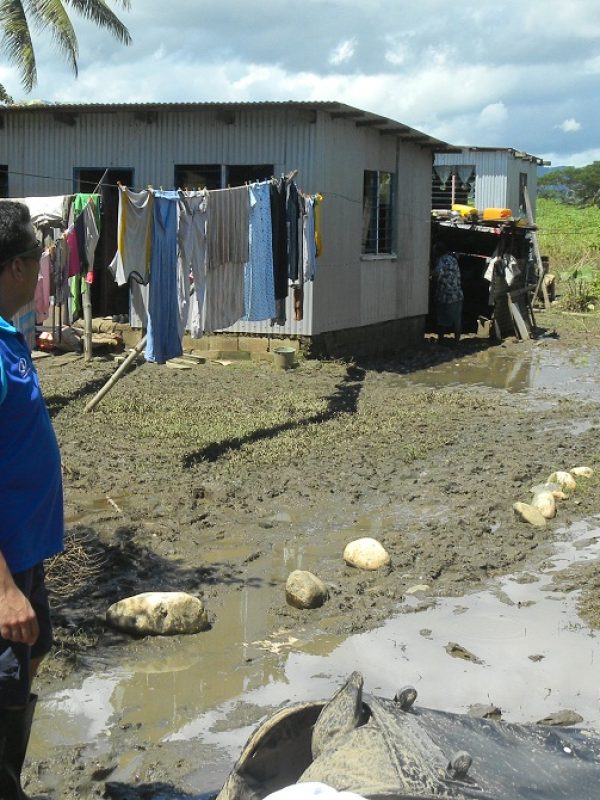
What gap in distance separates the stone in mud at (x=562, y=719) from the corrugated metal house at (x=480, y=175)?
23.0m

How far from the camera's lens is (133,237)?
29.9 feet

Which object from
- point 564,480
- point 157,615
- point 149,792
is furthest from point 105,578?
point 564,480

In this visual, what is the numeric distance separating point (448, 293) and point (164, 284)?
9.62 metres

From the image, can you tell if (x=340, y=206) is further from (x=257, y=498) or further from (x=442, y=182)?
(x=442, y=182)

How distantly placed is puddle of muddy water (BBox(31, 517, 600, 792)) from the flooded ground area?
0.01 m

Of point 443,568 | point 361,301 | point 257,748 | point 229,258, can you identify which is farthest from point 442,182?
point 257,748

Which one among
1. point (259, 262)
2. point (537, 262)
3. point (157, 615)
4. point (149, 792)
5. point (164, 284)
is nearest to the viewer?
point (149, 792)

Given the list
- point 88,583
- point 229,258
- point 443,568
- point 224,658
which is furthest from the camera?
point 229,258

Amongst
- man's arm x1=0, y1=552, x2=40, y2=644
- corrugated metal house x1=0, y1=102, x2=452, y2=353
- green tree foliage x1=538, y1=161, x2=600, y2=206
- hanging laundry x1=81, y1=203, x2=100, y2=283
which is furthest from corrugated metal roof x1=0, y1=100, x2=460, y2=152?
green tree foliage x1=538, y1=161, x2=600, y2=206

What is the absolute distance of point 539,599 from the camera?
5.67 m

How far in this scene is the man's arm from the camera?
8.88 feet

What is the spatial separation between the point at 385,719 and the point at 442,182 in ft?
84.2

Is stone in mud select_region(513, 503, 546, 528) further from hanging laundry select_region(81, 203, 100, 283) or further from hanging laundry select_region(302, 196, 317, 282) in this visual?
hanging laundry select_region(302, 196, 317, 282)

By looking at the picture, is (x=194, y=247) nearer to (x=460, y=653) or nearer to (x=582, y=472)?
(x=582, y=472)
